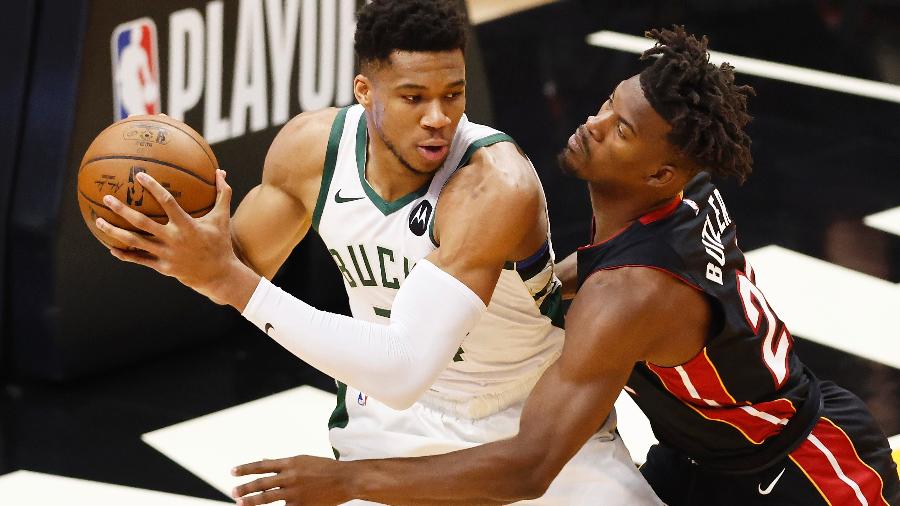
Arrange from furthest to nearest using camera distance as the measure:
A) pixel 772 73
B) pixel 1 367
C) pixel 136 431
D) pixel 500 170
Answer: pixel 772 73 → pixel 1 367 → pixel 136 431 → pixel 500 170

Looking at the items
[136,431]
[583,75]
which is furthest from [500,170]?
[583,75]

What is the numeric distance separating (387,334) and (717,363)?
0.82 metres

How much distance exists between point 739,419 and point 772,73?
6.45m

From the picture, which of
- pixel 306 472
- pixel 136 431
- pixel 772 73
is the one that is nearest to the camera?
pixel 306 472

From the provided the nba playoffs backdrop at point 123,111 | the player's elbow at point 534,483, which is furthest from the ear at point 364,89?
the nba playoffs backdrop at point 123,111

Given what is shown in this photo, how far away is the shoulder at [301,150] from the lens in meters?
3.99

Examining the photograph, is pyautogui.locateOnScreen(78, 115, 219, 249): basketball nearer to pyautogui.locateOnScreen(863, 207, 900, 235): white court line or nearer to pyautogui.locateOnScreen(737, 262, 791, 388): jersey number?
pyautogui.locateOnScreen(737, 262, 791, 388): jersey number

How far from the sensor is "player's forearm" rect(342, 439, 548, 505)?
3.42 m

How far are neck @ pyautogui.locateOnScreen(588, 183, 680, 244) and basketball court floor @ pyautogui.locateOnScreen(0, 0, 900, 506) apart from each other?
5.75ft

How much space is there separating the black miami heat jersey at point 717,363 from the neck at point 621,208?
34 millimetres

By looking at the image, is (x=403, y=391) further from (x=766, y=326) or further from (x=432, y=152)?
(x=766, y=326)

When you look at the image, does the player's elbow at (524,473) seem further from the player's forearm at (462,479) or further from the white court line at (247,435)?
the white court line at (247,435)

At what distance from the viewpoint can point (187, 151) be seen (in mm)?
3529

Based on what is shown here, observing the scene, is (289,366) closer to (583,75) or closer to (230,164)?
(230,164)
